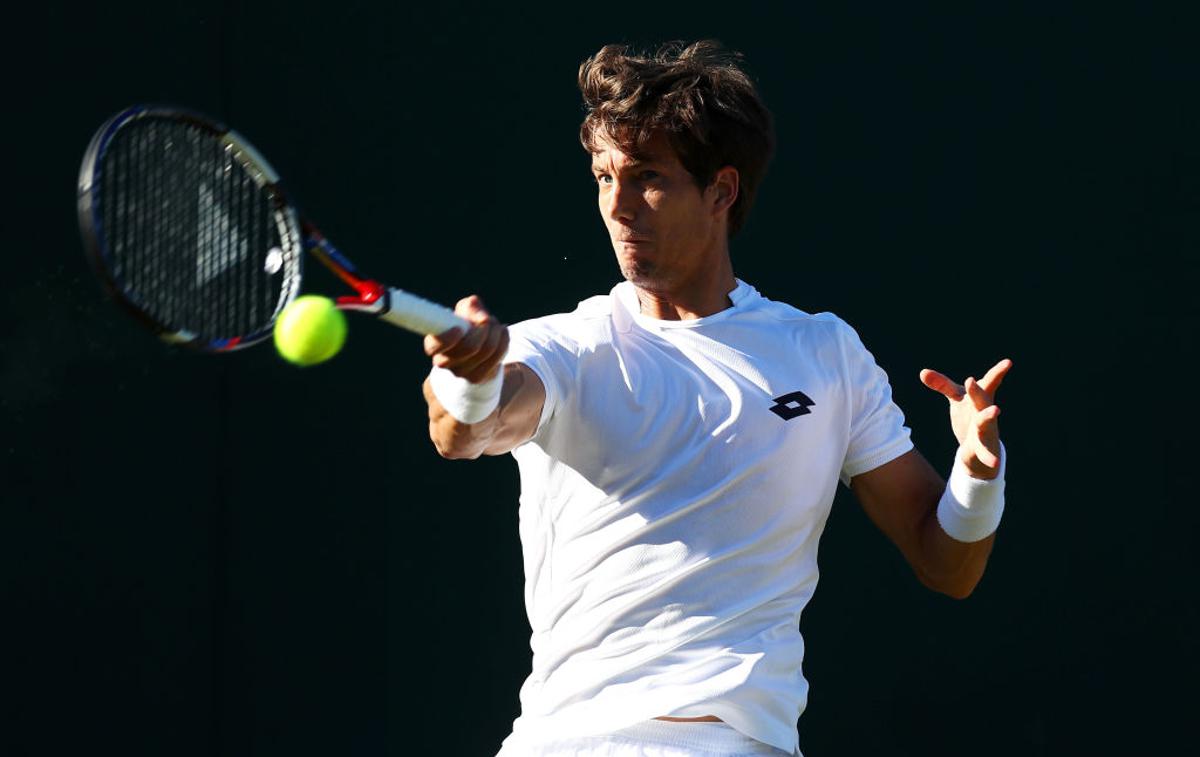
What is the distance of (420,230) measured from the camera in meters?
3.62

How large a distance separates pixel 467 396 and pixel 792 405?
0.59m

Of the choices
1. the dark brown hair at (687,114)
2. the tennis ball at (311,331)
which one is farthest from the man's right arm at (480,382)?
the dark brown hair at (687,114)

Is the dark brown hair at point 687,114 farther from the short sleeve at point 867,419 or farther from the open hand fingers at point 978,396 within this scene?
the open hand fingers at point 978,396

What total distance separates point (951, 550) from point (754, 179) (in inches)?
25.3

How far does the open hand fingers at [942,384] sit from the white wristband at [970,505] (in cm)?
10

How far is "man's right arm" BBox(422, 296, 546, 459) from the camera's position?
1.97m

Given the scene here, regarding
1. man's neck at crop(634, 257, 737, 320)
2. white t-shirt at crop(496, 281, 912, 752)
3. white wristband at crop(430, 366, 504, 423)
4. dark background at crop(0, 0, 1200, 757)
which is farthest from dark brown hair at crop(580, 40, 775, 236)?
dark background at crop(0, 0, 1200, 757)

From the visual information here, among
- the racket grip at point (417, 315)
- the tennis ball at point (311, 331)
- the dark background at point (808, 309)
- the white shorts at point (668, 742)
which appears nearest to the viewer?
the tennis ball at point (311, 331)

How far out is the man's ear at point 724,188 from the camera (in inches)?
103

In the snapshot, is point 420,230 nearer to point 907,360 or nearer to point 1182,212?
point 907,360

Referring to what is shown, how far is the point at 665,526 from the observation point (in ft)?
7.71

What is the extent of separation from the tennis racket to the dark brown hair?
515 mm

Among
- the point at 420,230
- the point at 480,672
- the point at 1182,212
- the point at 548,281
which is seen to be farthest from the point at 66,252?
the point at 1182,212

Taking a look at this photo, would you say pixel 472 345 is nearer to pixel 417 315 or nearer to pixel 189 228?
pixel 417 315
